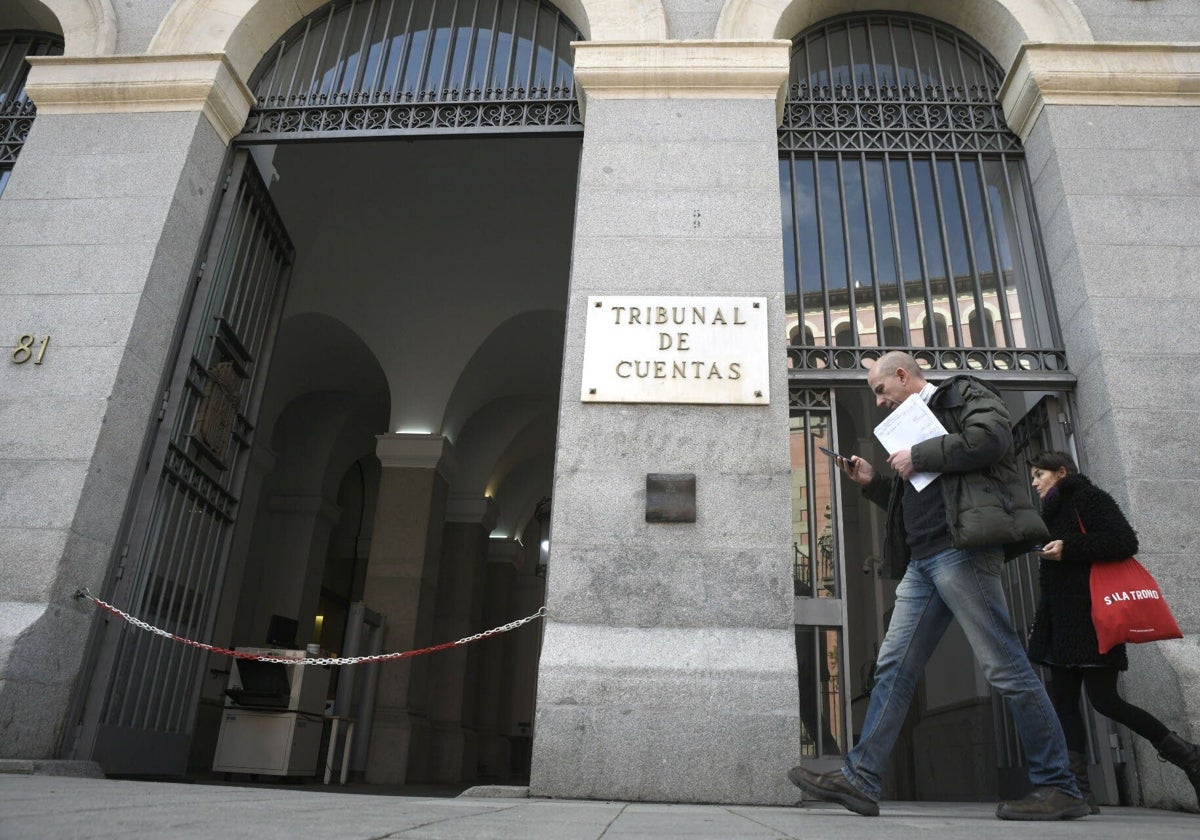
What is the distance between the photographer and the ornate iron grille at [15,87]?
741 cm

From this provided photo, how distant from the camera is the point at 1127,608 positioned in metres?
4.05

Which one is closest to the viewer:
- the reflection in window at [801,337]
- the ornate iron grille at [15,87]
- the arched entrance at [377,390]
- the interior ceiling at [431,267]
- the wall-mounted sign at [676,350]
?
the wall-mounted sign at [676,350]

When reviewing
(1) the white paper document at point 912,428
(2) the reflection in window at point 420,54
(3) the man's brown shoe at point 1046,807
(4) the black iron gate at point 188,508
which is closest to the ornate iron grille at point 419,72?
(2) the reflection in window at point 420,54

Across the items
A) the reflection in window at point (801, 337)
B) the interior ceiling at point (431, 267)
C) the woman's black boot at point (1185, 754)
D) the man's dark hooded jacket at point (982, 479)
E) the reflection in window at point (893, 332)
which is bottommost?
the woman's black boot at point (1185, 754)

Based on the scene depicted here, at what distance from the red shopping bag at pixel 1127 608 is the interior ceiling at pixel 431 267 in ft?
26.5

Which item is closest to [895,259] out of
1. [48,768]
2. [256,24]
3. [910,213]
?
[910,213]

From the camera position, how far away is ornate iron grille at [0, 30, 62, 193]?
24.3 ft

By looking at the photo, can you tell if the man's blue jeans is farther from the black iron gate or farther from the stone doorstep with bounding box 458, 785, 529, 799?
the black iron gate

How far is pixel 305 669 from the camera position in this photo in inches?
339

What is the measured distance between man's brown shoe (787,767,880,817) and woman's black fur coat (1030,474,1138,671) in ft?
4.48

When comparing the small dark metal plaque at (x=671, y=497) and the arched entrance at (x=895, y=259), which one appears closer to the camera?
the small dark metal plaque at (x=671, y=497)

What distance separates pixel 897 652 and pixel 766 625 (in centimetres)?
111

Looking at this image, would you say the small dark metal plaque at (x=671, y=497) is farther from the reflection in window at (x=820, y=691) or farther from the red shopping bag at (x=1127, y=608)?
the red shopping bag at (x=1127, y=608)

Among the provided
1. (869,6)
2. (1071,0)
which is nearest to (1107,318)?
(1071,0)
